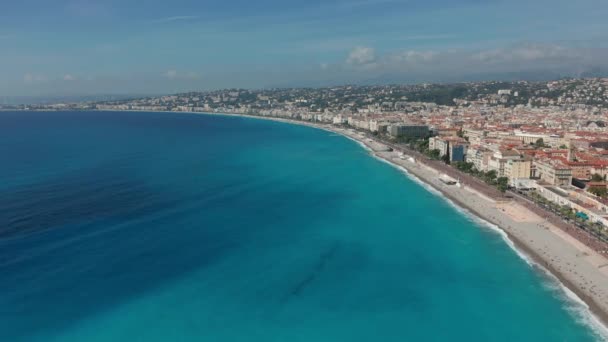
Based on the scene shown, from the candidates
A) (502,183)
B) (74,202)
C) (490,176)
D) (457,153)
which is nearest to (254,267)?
(74,202)

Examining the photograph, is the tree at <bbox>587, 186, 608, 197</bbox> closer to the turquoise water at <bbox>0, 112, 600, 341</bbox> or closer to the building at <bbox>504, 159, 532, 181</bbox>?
the building at <bbox>504, 159, 532, 181</bbox>

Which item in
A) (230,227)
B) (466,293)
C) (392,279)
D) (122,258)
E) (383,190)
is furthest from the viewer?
(383,190)

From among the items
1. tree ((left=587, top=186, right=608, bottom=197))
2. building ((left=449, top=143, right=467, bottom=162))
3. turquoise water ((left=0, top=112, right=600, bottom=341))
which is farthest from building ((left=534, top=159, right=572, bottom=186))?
building ((left=449, top=143, right=467, bottom=162))

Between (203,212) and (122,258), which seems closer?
(122,258)

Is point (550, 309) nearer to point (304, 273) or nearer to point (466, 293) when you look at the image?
point (466, 293)

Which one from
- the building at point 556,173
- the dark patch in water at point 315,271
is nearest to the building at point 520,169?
the building at point 556,173

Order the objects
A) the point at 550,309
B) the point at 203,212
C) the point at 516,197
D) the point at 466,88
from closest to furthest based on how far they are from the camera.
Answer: the point at 550,309, the point at 203,212, the point at 516,197, the point at 466,88

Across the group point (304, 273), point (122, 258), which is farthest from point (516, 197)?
point (122, 258)

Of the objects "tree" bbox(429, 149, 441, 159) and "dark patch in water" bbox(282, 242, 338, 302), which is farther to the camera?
"tree" bbox(429, 149, 441, 159)
